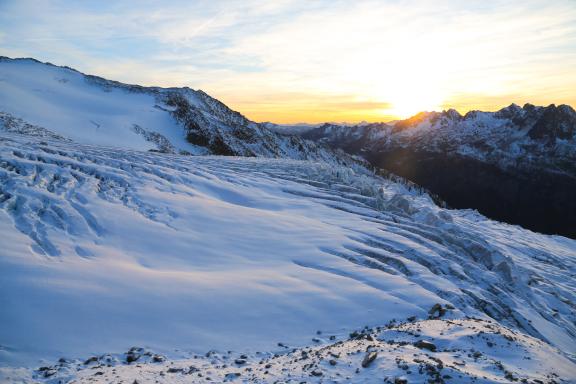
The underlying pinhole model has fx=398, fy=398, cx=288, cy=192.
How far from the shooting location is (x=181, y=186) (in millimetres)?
25250

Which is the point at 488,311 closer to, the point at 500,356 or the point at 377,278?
the point at 377,278

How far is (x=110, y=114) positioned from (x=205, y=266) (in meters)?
65.5

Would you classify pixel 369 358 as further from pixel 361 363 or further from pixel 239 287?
pixel 239 287

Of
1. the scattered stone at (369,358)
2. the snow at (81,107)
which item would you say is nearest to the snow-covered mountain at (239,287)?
the scattered stone at (369,358)

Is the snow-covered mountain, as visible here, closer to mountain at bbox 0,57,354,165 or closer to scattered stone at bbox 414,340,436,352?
scattered stone at bbox 414,340,436,352

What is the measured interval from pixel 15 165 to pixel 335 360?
19.1 m

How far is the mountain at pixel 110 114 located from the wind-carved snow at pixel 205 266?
2885cm

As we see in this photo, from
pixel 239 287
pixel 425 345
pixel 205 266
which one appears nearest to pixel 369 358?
pixel 425 345

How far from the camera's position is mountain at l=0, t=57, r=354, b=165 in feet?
178

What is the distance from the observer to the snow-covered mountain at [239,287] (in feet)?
31.9

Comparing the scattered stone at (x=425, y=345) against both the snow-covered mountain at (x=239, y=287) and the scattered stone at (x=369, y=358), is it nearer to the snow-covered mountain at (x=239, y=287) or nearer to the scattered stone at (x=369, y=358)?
the snow-covered mountain at (x=239, y=287)

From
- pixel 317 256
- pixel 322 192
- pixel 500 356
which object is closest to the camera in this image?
pixel 500 356

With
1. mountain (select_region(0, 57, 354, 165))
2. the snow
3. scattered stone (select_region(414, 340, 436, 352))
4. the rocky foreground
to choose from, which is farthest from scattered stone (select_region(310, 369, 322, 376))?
the snow

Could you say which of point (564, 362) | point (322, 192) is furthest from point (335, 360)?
point (322, 192)
